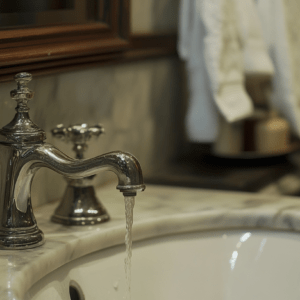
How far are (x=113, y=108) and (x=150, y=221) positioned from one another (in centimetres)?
27

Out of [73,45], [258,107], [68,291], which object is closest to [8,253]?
[68,291]

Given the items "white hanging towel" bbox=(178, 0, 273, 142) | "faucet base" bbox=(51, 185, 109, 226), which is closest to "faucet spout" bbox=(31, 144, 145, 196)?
"faucet base" bbox=(51, 185, 109, 226)

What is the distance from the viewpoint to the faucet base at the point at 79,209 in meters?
0.59

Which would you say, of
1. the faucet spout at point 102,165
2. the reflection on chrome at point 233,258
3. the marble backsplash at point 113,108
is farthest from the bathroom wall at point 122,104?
the reflection on chrome at point 233,258

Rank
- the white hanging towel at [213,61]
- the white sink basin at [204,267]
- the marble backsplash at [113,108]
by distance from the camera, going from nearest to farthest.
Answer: the white sink basin at [204,267]
the marble backsplash at [113,108]
the white hanging towel at [213,61]

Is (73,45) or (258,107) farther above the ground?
(73,45)

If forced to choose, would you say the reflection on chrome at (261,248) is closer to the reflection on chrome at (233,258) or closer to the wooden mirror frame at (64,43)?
the reflection on chrome at (233,258)

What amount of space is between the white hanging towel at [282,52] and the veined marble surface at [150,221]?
0.27 m

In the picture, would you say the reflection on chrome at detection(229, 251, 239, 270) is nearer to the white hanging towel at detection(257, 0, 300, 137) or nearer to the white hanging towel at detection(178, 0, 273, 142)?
the white hanging towel at detection(178, 0, 273, 142)

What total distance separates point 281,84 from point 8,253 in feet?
2.01

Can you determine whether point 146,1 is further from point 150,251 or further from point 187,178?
point 150,251

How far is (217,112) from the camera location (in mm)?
898

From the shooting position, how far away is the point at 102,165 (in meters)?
0.47

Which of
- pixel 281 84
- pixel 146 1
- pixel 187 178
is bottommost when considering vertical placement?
pixel 187 178
